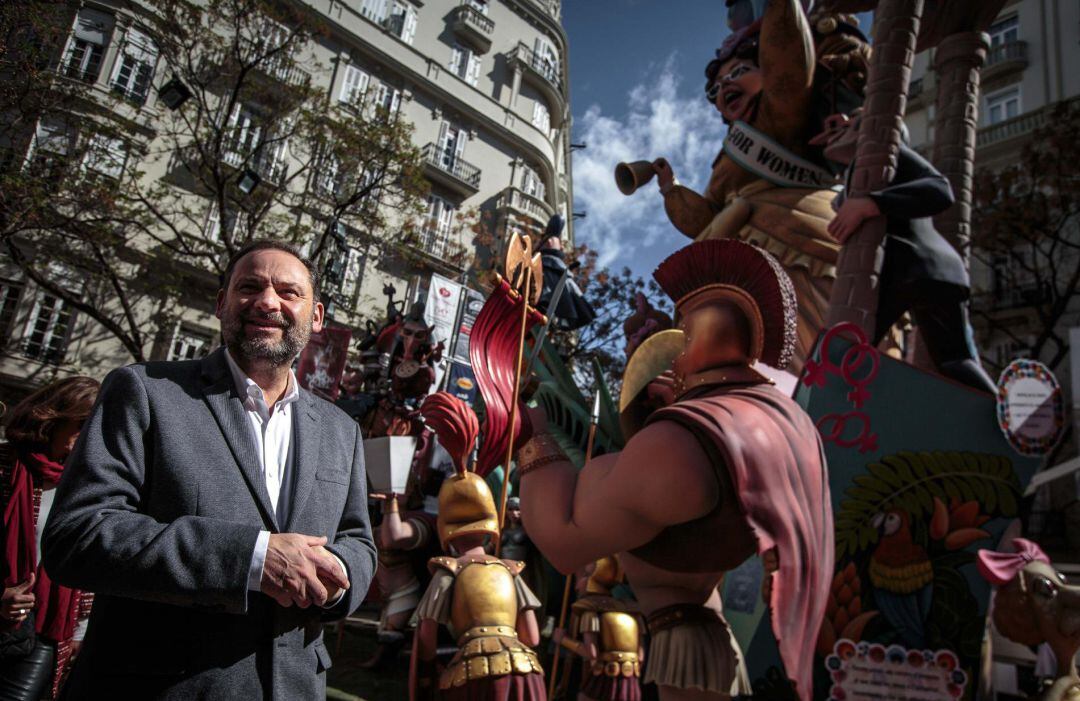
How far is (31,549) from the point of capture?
257 cm

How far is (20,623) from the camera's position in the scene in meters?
2.57

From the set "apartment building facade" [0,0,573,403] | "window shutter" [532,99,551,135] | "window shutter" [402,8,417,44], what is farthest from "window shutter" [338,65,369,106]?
"window shutter" [532,99,551,135]

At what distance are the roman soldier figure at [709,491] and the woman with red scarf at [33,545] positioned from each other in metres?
1.90

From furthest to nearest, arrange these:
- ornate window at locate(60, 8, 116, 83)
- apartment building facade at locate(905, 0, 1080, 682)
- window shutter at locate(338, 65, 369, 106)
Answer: window shutter at locate(338, 65, 369, 106) → apartment building facade at locate(905, 0, 1080, 682) → ornate window at locate(60, 8, 116, 83)

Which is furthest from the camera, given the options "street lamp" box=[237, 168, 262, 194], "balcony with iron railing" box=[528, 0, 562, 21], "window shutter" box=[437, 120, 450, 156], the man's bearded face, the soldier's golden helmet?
"balcony with iron railing" box=[528, 0, 562, 21]

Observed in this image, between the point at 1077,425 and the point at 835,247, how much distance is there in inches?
441

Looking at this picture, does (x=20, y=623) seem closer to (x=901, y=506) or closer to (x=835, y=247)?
(x=901, y=506)

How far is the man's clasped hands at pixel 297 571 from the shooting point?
130cm

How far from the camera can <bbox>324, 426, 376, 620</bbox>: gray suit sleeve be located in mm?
1537

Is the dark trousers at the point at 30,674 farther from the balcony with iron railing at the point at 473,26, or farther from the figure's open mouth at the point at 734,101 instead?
the balcony with iron railing at the point at 473,26

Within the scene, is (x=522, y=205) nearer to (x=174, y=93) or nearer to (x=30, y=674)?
(x=174, y=93)

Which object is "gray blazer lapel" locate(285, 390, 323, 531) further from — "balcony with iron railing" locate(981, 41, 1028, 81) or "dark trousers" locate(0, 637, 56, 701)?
"balcony with iron railing" locate(981, 41, 1028, 81)

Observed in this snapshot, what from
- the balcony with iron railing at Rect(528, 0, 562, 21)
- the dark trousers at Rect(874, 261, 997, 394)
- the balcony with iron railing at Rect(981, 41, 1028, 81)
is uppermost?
the balcony with iron railing at Rect(528, 0, 562, 21)

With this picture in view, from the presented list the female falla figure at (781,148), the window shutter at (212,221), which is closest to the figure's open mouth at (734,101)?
the female falla figure at (781,148)
